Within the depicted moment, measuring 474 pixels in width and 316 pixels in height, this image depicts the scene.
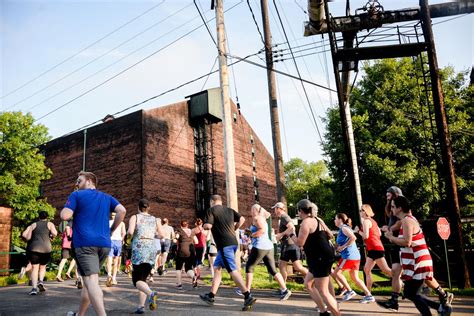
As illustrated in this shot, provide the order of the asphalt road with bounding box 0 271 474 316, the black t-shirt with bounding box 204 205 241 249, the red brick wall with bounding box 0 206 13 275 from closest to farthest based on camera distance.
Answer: the asphalt road with bounding box 0 271 474 316, the black t-shirt with bounding box 204 205 241 249, the red brick wall with bounding box 0 206 13 275

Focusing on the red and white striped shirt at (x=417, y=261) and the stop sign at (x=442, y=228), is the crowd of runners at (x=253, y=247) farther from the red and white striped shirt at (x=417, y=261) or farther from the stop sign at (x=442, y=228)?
the stop sign at (x=442, y=228)

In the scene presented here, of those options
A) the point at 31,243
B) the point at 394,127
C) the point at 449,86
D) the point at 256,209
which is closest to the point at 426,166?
the point at 394,127

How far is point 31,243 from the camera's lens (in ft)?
26.7

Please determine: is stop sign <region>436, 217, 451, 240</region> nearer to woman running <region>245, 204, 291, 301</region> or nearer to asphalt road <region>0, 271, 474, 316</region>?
asphalt road <region>0, 271, 474, 316</region>

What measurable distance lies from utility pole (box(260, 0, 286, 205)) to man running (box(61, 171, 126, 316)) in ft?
25.1

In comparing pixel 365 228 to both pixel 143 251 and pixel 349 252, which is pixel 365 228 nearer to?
pixel 349 252

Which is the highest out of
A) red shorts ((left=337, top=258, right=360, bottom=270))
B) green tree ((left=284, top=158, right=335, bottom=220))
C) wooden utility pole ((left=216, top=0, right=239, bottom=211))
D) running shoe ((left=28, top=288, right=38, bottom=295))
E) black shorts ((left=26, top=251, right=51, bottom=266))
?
green tree ((left=284, top=158, right=335, bottom=220))

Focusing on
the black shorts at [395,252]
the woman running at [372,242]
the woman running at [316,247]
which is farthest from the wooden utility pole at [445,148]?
the woman running at [316,247]

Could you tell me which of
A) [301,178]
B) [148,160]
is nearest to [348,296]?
[148,160]

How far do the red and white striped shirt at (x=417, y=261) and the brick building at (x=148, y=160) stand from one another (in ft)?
79.7

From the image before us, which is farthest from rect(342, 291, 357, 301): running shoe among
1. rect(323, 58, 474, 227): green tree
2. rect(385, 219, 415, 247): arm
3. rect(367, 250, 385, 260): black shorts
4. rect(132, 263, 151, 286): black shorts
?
rect(323, 58, 474, 227): green tree

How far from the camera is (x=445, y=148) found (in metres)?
9.75

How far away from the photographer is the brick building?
28703mm

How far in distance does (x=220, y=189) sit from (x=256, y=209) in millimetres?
28544
